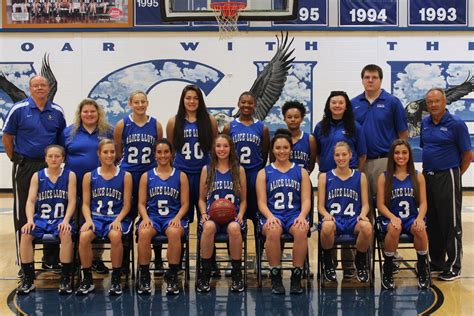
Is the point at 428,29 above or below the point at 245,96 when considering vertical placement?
above

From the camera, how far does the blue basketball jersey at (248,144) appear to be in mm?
5238

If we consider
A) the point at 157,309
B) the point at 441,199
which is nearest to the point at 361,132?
the point at 441,199

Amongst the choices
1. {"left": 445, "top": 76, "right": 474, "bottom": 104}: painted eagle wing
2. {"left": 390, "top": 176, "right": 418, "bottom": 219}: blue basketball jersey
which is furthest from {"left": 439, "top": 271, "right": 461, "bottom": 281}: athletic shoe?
{"left": 445, "top": 76, "right": 474, "bottom": 104}: painted eagle wing

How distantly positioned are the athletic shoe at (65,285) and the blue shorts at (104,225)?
1.36 feet

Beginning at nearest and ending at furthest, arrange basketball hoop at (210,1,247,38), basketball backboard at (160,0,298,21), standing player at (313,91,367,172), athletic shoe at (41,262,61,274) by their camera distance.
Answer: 1. standing player at (313,91,367,172)
2. athletic shoe at (41,262,61,274)
3. basketball backboard at (160,0,298,21)
4. basketball hoop at (210,1,247,38)

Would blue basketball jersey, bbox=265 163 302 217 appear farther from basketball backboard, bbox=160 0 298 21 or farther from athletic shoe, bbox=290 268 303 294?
basketball backboard, bbox=160 0 298 21

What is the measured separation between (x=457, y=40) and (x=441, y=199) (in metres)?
6.55

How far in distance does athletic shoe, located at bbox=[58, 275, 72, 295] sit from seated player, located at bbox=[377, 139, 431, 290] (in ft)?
8.11

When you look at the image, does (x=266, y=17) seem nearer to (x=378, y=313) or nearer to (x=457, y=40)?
(x=457, y=40)

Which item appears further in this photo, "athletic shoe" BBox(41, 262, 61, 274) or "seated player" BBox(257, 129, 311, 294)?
"athletic shoe" BBox(41, 262, 61, 274)

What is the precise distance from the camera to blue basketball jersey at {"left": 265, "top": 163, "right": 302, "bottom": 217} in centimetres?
488

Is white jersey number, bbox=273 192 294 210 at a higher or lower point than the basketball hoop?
lower

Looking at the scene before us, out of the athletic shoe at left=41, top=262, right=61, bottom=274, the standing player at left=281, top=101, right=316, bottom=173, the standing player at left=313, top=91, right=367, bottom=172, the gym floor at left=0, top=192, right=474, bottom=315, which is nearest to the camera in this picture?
the gym floor at left=0, top=192, right=474, bottom=315

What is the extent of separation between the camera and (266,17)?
28.1 ft
